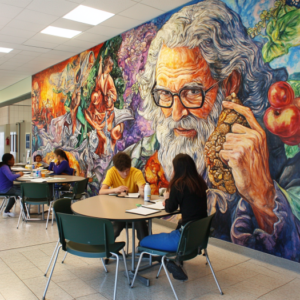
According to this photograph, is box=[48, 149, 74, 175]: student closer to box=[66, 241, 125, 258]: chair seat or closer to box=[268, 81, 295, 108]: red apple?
box=[66, 241, 125, 258]: chair seat

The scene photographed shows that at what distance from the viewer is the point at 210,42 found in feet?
13.3

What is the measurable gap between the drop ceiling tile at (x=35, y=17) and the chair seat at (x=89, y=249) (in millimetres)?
3653

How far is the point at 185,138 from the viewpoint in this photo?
14.6ft

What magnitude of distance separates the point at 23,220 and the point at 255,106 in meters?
4.09

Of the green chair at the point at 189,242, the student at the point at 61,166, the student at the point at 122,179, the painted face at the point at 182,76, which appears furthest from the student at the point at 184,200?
the student at the point at 61,166

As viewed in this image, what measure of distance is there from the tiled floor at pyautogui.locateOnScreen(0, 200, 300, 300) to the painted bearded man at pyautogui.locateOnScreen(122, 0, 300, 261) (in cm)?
38

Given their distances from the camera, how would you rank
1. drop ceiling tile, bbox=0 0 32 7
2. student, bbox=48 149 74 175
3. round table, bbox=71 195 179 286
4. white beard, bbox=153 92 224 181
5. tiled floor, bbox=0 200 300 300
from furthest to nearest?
student, bbox=48 149 74 175, drop ceiling tile, bbox=0 0 32 7, white beard, bbox=153 92 224 181, tiled floor, bbox=0 200 300 300, round table, bbox=71 195 179 286

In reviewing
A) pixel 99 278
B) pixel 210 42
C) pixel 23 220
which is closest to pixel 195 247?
pixel 99 278

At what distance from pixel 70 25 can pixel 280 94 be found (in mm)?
3621

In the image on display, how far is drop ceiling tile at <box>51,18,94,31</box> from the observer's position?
198 inches

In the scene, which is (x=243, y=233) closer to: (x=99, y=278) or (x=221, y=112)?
(x=221, y=112)

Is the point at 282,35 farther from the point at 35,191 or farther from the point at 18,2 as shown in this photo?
the point at 35,191

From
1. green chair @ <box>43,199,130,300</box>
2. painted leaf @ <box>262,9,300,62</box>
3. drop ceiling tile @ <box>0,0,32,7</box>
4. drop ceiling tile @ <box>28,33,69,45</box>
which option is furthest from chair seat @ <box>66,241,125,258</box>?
drop ceiling tile @ <box>28,33,69,45</box>

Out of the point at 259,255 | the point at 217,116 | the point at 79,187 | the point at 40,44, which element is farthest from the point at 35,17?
the point at 259,255
